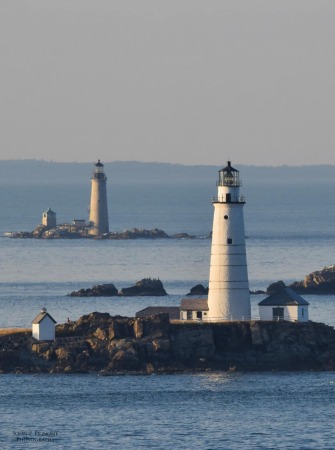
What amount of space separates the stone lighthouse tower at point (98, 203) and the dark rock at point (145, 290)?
6230cm

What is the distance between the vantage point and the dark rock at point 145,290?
364ft

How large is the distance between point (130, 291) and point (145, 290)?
0.88 meters

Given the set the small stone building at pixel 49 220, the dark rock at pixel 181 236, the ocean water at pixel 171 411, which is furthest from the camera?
the small stone building at pixel 49 220

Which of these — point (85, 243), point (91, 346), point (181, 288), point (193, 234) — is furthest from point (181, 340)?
point (193, 234)

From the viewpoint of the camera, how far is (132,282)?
4887 inches

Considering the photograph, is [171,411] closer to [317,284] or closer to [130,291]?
[130,291]

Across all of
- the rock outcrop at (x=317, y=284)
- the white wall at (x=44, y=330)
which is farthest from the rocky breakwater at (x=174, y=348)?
the rock outcrop at (x=317, y=284)

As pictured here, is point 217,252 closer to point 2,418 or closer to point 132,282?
point 2,418

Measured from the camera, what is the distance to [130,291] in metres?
112

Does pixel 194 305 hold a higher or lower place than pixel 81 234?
lower

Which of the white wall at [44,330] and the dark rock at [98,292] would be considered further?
the dark rock at [98,292]

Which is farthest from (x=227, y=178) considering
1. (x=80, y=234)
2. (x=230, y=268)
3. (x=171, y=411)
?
(x=80, y=234)

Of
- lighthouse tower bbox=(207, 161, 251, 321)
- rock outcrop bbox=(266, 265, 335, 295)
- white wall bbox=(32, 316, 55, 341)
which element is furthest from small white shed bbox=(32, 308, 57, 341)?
rock outcrop bbox=(266, 265, 335, 295)

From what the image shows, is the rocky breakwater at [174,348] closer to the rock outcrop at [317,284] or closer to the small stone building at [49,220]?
the rock outcrop at [317,284]
